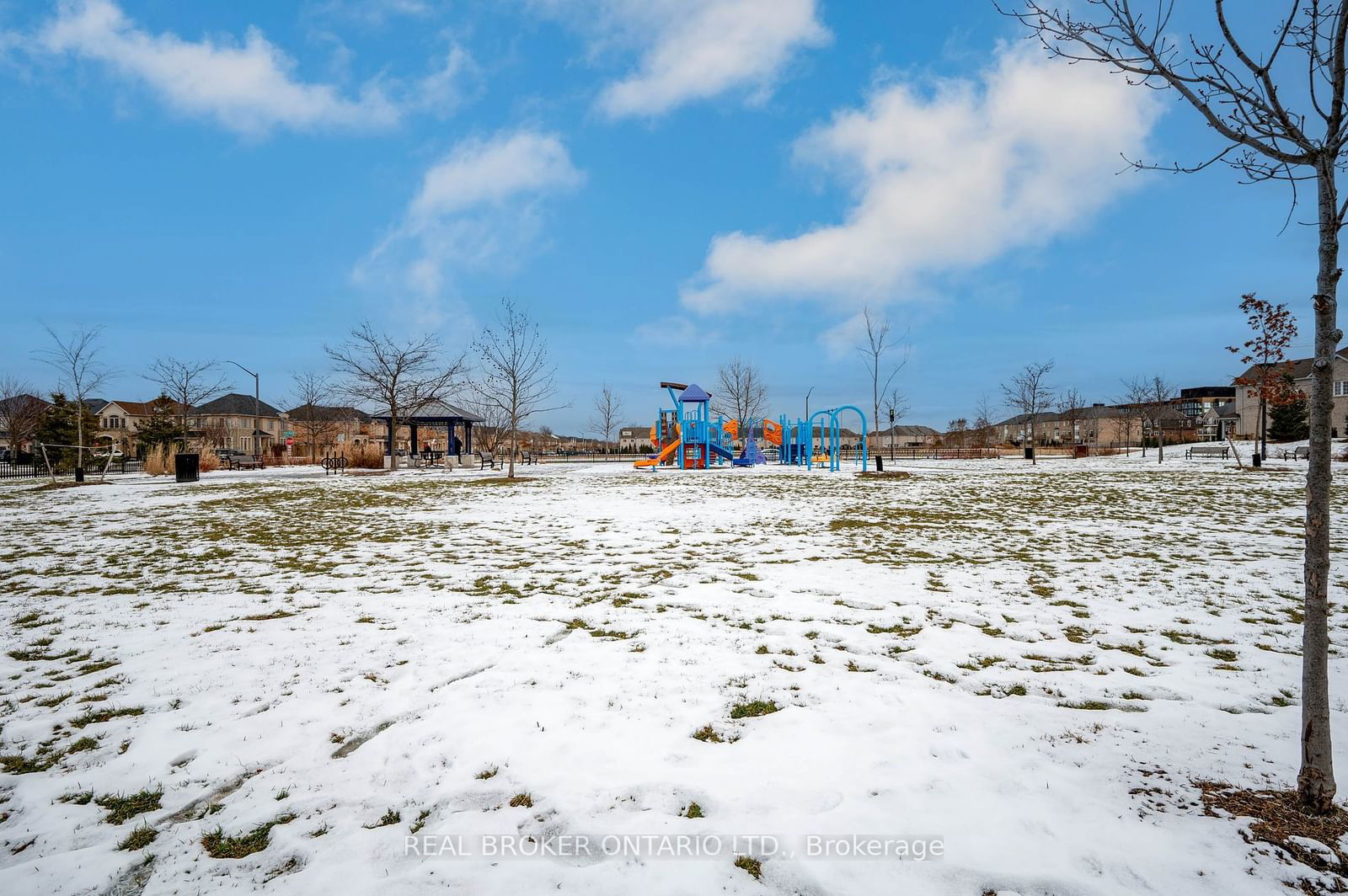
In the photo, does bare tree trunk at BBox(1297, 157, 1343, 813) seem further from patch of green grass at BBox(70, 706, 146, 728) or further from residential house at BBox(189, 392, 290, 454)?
residential house at BBox(189, 392, 290, 454)

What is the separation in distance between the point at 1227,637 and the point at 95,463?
43.1 metres

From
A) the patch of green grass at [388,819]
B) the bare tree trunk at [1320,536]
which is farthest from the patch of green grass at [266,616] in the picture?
the bare tree trunk at [1320,536]

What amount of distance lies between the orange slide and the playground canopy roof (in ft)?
8.85

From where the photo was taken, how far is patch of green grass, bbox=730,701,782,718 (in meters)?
3.69

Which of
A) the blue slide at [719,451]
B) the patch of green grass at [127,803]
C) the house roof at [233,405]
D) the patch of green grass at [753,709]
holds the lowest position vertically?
the patch of green grass at [127,803]

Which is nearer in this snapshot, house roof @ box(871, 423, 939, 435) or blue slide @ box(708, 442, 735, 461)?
blue slide @ box(708, 442, 735, 461)

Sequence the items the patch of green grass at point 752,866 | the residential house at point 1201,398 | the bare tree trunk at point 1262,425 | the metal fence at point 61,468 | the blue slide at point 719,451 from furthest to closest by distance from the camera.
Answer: the residential house at point 1201,398 < the blue slide at point 719,451 < the metal fence at point 61,468 < the bare tree trunk at point 1262,425 < the patch of green grass at point 752,866

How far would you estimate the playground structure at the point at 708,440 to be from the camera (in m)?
31.5

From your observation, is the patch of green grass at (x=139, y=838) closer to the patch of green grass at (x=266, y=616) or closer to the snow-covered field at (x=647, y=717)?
the snow-covered field at (x=647, y=717)

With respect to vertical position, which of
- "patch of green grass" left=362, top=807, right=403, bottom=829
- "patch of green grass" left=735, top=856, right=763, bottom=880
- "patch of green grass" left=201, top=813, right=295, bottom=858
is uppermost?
"patch of green grass" left=735, top=856, right=763, bottom=880

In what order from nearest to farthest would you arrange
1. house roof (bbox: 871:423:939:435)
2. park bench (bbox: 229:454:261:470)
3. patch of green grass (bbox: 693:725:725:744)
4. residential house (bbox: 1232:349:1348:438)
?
patch of green grass (bbox: 693:725:725:744) → park bench (bbox: 229:454:261:470) → residential house (bbox: 1232:349:1348:438) → house roof (bbox: 871:423:939:435)

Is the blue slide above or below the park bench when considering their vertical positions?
above

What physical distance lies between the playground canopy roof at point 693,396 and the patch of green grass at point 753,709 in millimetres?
27654

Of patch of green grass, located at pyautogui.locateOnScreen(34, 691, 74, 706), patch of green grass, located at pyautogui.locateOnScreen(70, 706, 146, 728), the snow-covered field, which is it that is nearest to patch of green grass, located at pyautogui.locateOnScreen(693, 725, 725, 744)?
the snow-covered field
